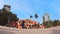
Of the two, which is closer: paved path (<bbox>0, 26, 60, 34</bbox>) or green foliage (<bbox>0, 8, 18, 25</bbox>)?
paved path (<bbox>0, 26, 60, 34</bbox>)

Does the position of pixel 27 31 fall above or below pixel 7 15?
below

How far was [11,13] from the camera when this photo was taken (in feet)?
11.1

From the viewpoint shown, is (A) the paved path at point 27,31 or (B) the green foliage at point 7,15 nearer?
(A) the paved path at point 27,31

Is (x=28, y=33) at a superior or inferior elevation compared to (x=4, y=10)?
Result: inferior

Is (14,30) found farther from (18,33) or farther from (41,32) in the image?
(41,32)

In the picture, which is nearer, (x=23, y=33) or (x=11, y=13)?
(x=23, y=33)

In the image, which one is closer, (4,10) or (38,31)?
Answer: (38,31)

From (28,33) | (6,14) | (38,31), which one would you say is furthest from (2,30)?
(6,14)

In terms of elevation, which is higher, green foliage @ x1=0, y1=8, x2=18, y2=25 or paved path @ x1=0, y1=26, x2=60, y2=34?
green foliage @ x1=0, y1=8, x2=18, y2=25

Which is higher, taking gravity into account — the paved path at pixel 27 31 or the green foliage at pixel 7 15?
the green foliage at pixel 7 15

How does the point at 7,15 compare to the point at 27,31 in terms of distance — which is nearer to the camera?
the point at 27,31

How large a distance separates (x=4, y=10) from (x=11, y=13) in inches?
6.4

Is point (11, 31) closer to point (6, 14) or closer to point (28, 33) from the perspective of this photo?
point (28, 33)

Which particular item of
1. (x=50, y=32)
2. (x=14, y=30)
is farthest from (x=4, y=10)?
(x=50, y=32)
